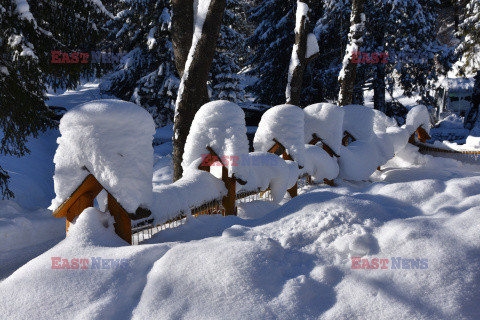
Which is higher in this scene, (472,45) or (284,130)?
(472,45)

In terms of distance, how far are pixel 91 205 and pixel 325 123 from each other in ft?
12.9

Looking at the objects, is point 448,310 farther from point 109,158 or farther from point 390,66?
point 390,66

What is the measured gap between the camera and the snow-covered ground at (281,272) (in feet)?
6.09

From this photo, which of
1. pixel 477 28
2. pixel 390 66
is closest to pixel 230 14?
pixel 390 66

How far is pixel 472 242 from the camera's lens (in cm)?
216

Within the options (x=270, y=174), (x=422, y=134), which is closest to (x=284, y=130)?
(x=270, y=174)

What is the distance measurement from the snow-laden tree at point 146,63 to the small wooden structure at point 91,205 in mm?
10942

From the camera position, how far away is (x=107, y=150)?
2428 mm

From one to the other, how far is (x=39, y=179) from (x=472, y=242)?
385 inches

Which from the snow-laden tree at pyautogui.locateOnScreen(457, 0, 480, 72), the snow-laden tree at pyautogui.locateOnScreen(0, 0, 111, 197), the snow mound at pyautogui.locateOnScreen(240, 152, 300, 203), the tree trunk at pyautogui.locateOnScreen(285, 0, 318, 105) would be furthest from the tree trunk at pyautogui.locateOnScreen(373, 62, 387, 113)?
the snow-laden tree at pyautogui.locateOnScreen(0, 0, 111, 197)

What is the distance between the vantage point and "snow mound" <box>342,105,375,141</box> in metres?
6.69

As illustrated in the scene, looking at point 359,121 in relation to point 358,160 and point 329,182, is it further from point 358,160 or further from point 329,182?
point 329,182

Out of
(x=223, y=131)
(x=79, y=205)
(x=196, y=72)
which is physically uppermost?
(x=196, y=72)

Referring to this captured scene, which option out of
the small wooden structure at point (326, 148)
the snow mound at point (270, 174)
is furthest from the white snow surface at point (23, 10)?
the small wooden structure at point (326, 148)
